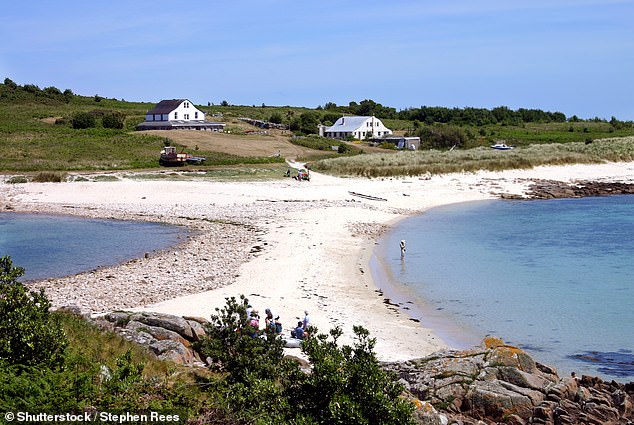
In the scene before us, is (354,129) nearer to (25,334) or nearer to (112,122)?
(112,122)

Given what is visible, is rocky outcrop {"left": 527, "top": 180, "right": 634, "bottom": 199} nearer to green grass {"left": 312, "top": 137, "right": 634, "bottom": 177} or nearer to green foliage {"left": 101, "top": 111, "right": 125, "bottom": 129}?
green grass {"left": 312, "top": 137, "right": 634, "bottom": 177}

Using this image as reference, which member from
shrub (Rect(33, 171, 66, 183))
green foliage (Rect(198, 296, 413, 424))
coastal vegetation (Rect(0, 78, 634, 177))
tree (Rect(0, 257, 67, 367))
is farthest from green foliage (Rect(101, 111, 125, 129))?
green foliage (Rect(198, 296, 413, 424))

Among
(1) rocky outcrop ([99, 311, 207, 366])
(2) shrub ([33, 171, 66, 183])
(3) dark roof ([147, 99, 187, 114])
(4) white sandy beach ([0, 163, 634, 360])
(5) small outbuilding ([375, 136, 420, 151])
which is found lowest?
(4) white sandy beach ([0, 163, 634, 360])

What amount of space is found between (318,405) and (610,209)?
38.9 metres

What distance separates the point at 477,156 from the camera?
200ft

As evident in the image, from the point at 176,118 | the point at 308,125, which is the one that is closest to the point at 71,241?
the point at 176,118

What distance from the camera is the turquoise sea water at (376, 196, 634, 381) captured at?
1572 centimetres

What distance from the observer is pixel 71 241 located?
2862 cm

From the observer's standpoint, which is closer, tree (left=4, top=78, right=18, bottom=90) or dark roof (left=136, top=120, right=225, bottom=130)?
dark roof (left=136, top=120, right=225, bottom=130)

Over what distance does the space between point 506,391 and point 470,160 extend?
1989 inches

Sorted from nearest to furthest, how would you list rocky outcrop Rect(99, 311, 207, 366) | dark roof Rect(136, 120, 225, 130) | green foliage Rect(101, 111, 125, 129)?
rocky outcrop Rect(99, 311, 207, 366)
green foliage Rect(101, 111, 125, 129)
dark roof Rect(136, 120, 225, 130)

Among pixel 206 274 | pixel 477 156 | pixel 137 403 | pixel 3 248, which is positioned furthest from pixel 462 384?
pixel 477 156

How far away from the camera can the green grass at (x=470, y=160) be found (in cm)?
5256

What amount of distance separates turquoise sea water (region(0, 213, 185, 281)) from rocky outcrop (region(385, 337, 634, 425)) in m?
14.6
